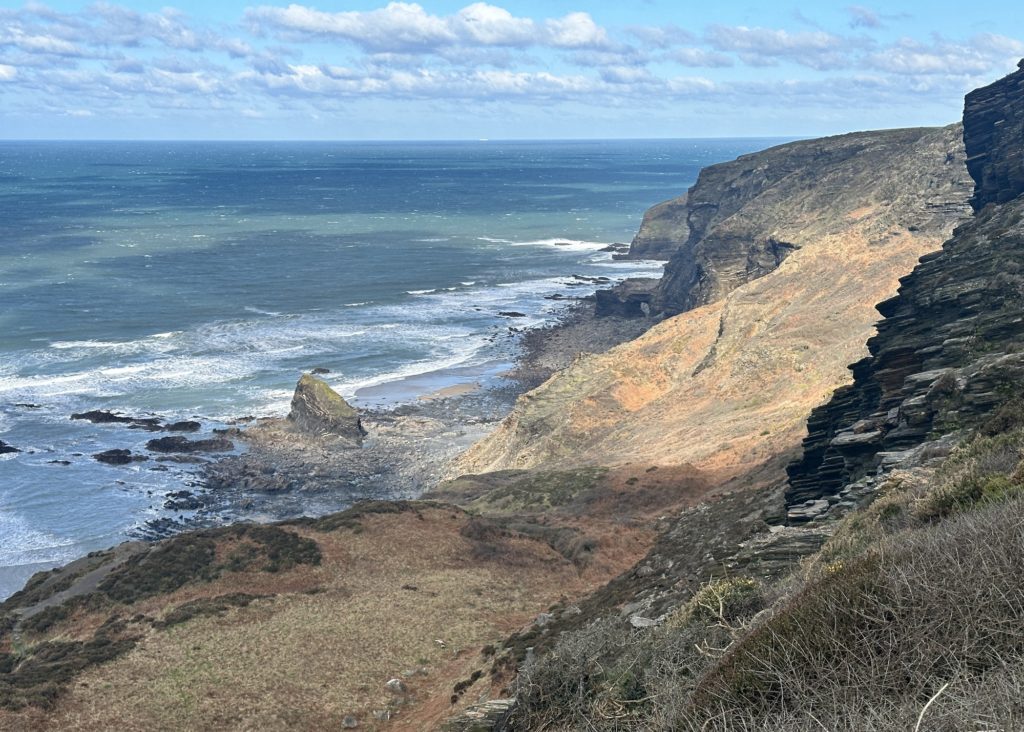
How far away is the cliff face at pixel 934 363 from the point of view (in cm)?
2380

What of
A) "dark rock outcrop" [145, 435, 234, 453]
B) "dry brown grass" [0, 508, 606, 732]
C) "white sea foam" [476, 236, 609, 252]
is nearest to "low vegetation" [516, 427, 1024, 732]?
"dry brown grass" [0, 508, 606, 732]

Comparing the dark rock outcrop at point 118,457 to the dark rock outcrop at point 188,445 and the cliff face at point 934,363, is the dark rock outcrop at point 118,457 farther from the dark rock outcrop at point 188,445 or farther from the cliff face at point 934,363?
the cliff face at point 934,363

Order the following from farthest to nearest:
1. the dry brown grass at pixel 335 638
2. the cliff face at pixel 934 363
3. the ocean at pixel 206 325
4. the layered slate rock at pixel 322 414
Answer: the layered slate rock at pixel 322 414 < the ocean at pixel 206 325 < the cliff face at pixel 934 363 < the dry brown grass at pixel 335 638

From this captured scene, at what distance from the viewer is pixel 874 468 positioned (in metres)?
24.9

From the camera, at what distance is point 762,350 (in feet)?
169

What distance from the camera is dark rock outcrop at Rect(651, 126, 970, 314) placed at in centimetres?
6500

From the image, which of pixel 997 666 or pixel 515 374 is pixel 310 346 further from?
pixel 997 666

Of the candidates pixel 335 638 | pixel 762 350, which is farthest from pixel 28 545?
pixel 762 350

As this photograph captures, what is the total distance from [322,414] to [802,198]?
4446cm

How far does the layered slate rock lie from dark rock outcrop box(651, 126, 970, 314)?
33.3 m

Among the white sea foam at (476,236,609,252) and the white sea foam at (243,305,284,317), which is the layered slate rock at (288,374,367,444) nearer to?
the white sea foam at (243,305,284,317)

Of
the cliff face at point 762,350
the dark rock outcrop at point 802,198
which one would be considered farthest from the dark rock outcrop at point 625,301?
the cliff face at point 762,350

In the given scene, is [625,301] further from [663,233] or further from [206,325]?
[663,233]

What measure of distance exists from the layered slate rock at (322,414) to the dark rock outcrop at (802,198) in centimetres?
3328
